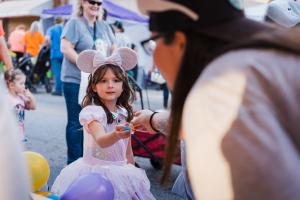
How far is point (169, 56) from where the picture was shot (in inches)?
51.6

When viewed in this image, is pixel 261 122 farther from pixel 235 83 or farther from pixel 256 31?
pixel 256 31

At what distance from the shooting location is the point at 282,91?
3.70ft

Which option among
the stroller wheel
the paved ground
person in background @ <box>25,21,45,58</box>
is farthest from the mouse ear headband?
person in background @ <box>25,21,45,58</box>

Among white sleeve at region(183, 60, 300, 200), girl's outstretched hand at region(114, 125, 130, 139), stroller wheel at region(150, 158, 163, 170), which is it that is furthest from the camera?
stroller wheel at region(150, 158, 163, 170)

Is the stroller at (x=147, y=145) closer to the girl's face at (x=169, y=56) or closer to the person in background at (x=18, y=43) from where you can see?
the girl's face at (x=169, y=56)

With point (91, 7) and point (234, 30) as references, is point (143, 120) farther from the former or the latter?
point (91, 7)

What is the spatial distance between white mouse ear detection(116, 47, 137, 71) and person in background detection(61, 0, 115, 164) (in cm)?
59

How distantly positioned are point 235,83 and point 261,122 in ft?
0.35

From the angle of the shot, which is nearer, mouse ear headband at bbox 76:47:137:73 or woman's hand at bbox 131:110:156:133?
woman's hand at bbox 131:110:156:133

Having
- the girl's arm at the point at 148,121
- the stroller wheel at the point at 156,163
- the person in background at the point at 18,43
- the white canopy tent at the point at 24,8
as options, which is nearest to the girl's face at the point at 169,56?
the girl's arm at the point at 148,121

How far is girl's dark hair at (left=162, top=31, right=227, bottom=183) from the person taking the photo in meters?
1.22

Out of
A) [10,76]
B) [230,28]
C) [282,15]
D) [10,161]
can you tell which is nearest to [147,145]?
[10,76]

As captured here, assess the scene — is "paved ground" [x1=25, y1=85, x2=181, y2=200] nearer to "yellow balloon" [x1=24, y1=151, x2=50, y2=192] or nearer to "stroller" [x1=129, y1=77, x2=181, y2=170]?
"stroller" [x1=129, y1=77, x2=181, y2=170]

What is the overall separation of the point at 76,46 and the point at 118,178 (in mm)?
1437
